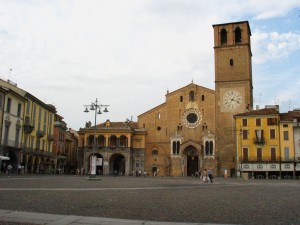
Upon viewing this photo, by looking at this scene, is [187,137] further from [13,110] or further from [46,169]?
[13,110]

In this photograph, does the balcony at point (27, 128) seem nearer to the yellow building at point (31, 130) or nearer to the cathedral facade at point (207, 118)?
the yellow building at point (31, 130)

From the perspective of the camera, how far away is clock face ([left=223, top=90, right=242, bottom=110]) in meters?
60.8

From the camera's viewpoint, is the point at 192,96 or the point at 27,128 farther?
the point at 192,96

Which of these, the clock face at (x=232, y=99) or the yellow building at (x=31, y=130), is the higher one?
the clock face at (x=232, y=99)

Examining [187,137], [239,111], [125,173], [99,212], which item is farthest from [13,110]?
[99,212]

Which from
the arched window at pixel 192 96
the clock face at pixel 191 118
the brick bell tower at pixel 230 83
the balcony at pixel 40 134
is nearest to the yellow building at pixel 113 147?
the clock face at pixel 191 118

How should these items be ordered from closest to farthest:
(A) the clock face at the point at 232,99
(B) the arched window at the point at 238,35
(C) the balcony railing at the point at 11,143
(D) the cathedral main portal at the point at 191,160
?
(C) the balcony railing at the point at 11,143 < (A) the clock face at the point at 232,99 < (D) the cathedral main portal at the point at 191,160 < (B) the arched window at the point at 238,35

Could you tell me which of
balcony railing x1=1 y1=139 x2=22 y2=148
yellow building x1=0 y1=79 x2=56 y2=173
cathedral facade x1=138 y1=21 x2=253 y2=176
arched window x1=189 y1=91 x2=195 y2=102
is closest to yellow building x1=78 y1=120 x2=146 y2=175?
cathedral facade x1=138 y1=21 x2=253 y2=176

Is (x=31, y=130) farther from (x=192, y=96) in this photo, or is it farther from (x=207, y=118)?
(x=207, y=118)

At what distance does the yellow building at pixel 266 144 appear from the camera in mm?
53719

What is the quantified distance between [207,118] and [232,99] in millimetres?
5217

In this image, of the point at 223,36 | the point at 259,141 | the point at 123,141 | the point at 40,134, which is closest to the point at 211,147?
the point at 259,141

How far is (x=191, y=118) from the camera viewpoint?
210ft

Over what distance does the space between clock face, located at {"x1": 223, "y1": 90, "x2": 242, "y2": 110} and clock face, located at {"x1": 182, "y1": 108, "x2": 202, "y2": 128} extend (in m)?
4.98
